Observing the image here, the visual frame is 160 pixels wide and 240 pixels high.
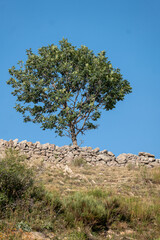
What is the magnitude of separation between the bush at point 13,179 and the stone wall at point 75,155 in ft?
38.2

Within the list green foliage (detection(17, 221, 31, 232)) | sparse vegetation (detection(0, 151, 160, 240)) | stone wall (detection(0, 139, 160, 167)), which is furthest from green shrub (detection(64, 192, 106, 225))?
stone wall (detection(0, 139, 160, 167))

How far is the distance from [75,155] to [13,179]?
12985 mm

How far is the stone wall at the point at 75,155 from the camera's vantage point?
2064cm

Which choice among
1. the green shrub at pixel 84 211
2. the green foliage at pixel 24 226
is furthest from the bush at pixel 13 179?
the green shrub at pixel 84 211

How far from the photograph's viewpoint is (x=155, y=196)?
11594 millimetres

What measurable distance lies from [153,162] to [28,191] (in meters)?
15.1

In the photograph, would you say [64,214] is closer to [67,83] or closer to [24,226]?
[24,226]

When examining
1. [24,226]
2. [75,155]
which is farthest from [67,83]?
[24,226]

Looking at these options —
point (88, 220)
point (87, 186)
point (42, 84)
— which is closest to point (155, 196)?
point (87, 186)

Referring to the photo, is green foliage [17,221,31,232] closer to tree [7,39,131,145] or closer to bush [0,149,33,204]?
bush [0,149,33,204]

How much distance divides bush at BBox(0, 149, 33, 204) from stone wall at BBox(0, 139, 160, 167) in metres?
11.6

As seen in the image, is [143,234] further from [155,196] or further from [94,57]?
[94,57]

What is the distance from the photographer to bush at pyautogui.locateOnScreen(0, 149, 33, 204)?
8016 millimetres

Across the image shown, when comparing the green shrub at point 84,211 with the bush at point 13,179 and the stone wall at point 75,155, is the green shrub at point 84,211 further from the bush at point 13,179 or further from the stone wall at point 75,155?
the stone wall at point 75,155
